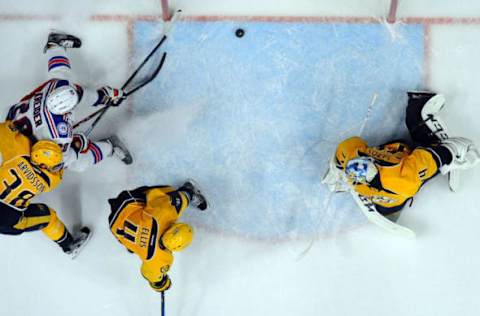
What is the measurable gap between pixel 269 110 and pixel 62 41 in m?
1.30

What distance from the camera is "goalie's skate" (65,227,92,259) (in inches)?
142

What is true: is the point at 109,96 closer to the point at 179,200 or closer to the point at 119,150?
the point at 119,150

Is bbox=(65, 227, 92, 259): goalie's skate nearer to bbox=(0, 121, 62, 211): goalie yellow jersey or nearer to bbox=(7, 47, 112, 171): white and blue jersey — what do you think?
bbox=(7, 47, 112, 171): white and blue jersey

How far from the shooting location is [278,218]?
357cm

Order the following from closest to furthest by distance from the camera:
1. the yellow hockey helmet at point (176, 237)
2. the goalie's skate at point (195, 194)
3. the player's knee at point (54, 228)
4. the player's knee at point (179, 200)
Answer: the yellow hockey helmet at point (176, 237)
the player's knee at point (179, 200)
the player's knee at point (54, 228)
the goalie's skate at point (195, 194)

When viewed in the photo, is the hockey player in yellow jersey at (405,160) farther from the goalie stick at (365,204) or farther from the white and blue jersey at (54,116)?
the white and blue jersey at (54,116)

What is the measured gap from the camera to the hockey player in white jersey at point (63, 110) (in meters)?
2.91

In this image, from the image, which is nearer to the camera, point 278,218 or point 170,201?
point 170,201

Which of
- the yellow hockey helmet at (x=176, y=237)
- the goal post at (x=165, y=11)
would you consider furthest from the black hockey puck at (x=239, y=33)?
the yellow hockey helmet at (x=176, y=237)

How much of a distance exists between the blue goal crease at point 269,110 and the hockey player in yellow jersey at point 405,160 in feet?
0.51

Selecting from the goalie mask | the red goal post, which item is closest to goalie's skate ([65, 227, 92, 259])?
the goalie mask

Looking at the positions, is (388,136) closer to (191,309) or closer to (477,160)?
(477,160)

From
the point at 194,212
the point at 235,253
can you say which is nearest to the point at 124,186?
the point at 194,212

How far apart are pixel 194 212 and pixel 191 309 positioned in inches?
23.9
